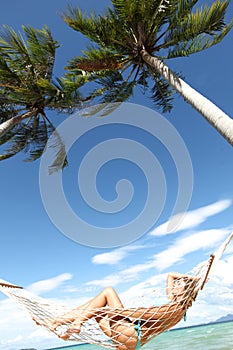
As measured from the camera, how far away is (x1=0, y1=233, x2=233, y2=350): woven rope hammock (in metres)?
3.11

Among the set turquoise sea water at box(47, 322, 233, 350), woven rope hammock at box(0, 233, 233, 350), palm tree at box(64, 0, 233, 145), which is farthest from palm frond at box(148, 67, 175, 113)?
turquoise sea water at box(47, 322, 233, 350)

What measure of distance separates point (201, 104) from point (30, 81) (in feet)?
9.61

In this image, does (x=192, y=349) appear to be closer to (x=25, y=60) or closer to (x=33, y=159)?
(x=33, y=159)

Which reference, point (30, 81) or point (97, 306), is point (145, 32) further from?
point (97, 306)

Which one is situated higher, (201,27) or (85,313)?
(201,27)

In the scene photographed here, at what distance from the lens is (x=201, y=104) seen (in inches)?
177

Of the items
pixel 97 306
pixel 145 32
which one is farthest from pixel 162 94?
pixel 97 306

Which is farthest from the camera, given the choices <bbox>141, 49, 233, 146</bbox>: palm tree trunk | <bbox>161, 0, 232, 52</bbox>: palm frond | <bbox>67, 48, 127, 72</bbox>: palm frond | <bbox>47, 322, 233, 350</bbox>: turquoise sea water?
<bbox>47, 322, 233, 350</bbox>: turquoise sea water

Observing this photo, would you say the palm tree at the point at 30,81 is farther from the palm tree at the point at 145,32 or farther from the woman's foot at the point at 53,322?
the woman's foot at the point at 53,322

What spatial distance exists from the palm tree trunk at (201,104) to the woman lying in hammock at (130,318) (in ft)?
5.50

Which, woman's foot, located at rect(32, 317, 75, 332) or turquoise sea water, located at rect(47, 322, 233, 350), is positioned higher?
turquoise sea water, located at rect(47, 322, 233, 350)

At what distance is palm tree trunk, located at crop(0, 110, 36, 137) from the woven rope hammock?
10.3 ft

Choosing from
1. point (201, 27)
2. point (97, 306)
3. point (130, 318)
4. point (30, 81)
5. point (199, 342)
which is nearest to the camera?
point (130, 318)

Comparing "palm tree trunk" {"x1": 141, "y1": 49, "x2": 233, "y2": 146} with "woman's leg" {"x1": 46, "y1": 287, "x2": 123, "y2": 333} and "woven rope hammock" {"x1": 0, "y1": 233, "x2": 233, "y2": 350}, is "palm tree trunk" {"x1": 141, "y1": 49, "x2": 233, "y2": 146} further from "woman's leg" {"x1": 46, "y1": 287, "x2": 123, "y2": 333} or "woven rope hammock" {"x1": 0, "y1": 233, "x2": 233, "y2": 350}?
"woman's leg" {"x1": 46, "y1": 287, "x2": 123, "y2": 333}
